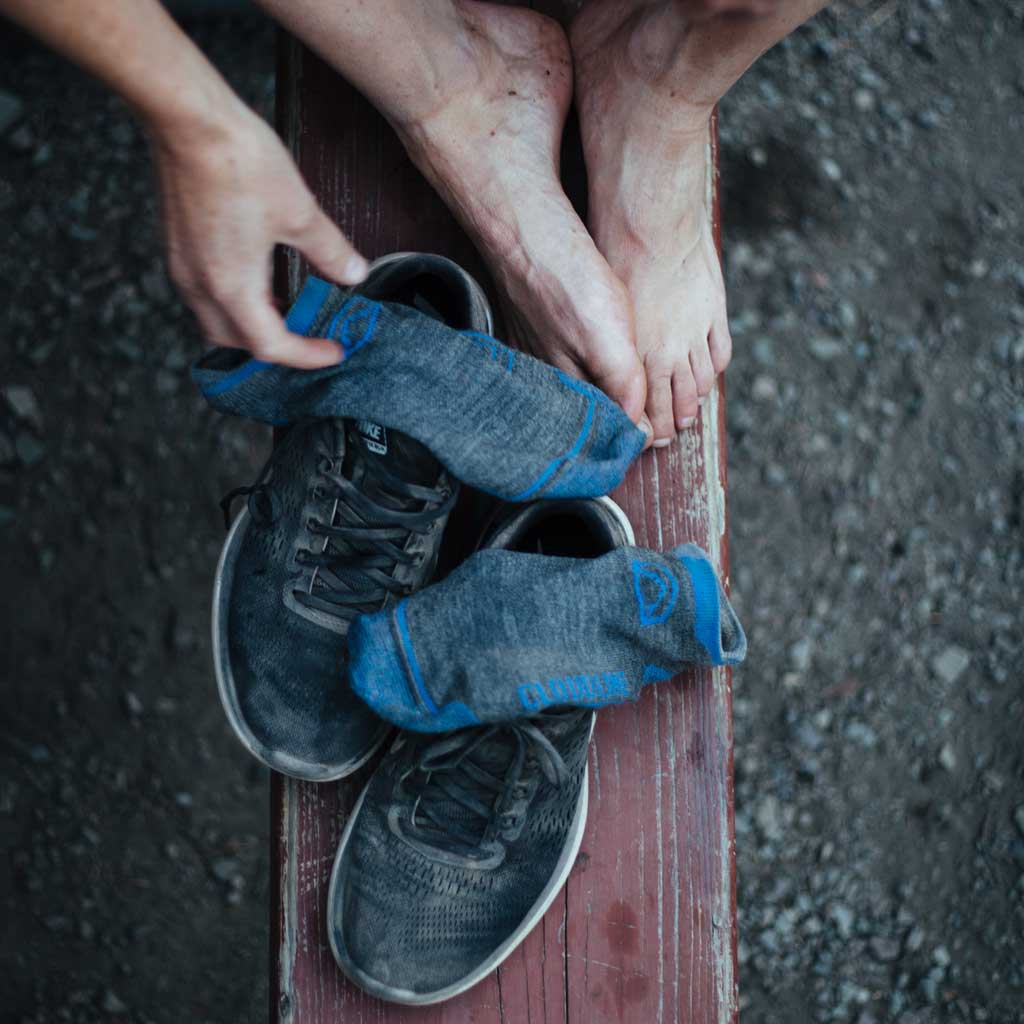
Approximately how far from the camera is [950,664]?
5.59ft

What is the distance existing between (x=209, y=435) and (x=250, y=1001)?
98 cm

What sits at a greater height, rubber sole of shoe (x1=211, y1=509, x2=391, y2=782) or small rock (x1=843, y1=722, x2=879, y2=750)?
rubber sole of shoe (x1=211, y1=509, x2=391, y2=782)

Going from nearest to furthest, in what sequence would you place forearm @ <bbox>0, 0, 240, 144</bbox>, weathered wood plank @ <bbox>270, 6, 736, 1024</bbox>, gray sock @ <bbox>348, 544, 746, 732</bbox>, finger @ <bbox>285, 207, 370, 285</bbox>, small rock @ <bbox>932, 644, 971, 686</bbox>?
forearm @ <bbox>0, 0, 240, 144</bbox> → finger @ <bbox>285, 207, 370, 285</bbox> → gray sock @ <bbox>348, 544, 746, 732</bbox> → weathered wood plank @ <bbox>270, 6, 736, 1024</bbox> → small rock @ <bbox>932, 644, 971, 686</bbox>

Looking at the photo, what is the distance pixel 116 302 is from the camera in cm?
178

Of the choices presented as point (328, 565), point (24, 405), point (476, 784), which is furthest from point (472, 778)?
point (24, 405)

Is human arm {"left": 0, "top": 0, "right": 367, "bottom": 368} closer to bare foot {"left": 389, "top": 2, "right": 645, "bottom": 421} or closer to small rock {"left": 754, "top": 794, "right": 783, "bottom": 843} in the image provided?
bare foot {"left": 389, "top": 2, "right": 645, "bottom": 421}

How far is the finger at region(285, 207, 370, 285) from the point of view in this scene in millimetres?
747

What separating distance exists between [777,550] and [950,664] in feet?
1.21

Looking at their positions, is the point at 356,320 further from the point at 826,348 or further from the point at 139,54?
the point at 826,348

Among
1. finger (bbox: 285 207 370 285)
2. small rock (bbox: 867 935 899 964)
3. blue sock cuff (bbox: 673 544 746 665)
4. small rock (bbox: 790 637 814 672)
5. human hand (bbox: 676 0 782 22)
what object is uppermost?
human hand (bbox: 676 0 782 22)

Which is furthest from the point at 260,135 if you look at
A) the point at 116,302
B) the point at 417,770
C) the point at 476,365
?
Result: the point at 116,302

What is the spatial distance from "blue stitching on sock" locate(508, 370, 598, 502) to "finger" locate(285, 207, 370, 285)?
23cm

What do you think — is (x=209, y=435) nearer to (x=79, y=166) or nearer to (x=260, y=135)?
(x=79, y=166)

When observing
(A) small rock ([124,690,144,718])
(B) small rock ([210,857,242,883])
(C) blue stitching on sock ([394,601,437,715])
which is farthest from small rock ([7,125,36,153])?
(C) blue stitching on sock ([394,601,437,715])
